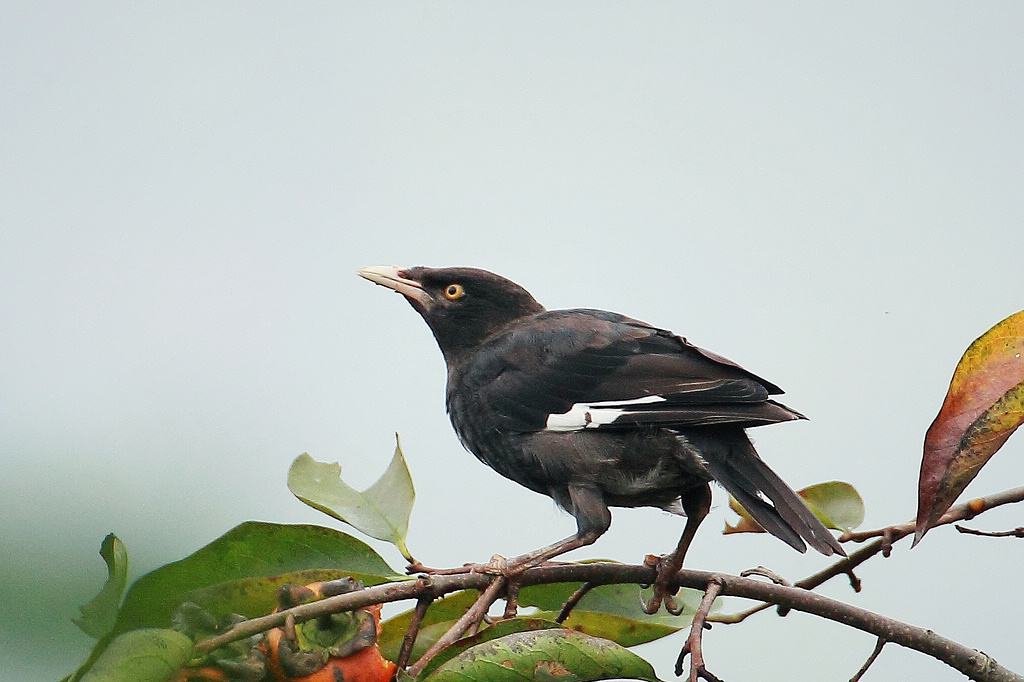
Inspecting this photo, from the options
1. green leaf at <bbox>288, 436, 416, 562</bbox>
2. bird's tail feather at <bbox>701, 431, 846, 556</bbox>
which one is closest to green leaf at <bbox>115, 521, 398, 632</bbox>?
green leaf at <bbox>288, 436, 416, 562</bbox>

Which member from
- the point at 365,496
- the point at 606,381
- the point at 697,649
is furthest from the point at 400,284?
the point at 697,649

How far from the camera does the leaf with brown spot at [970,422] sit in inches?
69.6

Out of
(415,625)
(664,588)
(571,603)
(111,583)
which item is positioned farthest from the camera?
(664,588)

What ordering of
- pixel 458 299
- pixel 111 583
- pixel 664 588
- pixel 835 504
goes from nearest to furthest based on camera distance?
pixel 111 583 < pixel 664 588 < pixel 835 504 < pixel 458 299

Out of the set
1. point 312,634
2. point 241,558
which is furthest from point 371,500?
point 312,634

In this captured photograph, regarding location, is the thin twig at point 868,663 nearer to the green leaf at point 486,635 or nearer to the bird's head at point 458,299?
the green leaf at point 486,635

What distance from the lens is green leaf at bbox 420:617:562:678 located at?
173 cm

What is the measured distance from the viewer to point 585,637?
1.75 m

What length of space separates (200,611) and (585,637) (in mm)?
600

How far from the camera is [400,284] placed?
3.73 m

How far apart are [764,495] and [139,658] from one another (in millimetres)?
1674

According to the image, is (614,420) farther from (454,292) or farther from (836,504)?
(454,292)

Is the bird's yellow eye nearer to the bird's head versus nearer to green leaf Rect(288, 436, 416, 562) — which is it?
the bird's head

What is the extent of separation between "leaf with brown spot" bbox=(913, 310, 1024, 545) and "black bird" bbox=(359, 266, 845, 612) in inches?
28.3
